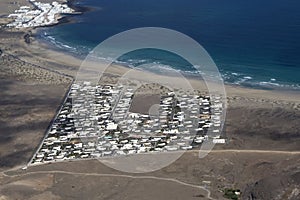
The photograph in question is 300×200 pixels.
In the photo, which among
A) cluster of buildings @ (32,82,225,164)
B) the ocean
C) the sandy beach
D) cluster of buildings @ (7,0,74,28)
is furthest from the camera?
cluster of buildings @ (7,0,74,28)

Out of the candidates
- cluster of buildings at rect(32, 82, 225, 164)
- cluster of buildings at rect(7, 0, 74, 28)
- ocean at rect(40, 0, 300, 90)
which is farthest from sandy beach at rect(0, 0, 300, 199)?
cluster of buildings at rect(7, 0, 74, 28)

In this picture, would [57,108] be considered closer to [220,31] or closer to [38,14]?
[220,31]

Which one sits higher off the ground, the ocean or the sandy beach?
the ocean

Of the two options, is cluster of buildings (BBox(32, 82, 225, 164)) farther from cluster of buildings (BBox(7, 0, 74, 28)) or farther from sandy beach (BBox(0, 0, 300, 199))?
cluster of buildings (BBox(7, 0, 74, 28))

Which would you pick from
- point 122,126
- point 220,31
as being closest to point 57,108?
point 122,126

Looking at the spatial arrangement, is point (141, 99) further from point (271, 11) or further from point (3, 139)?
point (271, 11)

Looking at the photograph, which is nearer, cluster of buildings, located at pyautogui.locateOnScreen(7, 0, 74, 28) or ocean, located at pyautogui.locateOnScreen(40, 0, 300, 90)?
ocean, located at pyautogui.locateOnScreen(40, 0, 300, 90)
